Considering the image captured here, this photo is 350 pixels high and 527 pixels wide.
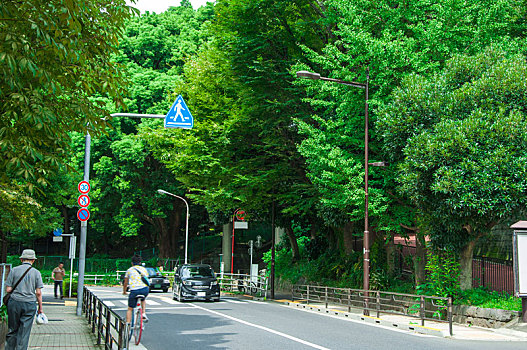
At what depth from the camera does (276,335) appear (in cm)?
1380

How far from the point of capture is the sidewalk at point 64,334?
11547mm

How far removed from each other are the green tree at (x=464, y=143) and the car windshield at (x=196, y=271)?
12.3 m

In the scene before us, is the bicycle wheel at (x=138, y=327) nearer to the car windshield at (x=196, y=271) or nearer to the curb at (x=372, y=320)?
the curb at (x=372, y=320)

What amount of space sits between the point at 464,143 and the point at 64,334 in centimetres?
1226

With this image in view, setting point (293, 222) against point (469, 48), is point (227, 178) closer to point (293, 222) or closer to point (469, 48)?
point (293, 222)

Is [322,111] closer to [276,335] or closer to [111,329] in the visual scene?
[276,335]

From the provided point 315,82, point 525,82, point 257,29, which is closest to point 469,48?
point 525,82

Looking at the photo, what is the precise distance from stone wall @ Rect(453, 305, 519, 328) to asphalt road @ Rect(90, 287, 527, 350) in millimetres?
2776

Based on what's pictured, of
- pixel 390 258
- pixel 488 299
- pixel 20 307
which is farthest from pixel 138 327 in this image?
pixel 390 258

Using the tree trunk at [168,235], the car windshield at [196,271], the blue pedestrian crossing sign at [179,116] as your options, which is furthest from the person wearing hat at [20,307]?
the tree trunk at [168,235]

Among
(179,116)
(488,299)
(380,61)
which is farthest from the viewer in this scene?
(380,61)

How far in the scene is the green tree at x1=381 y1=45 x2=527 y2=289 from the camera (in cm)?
1598

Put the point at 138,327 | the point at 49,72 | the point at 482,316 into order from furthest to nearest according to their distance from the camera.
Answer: the point at 482,316 → the point at 138,327 → the point at 49,72

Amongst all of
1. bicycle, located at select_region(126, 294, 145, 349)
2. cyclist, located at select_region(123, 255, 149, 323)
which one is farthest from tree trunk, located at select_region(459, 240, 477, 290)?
bicycle, located at select_region(126, 294, 145, 349)
